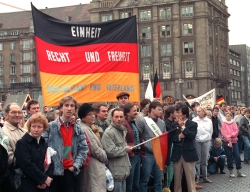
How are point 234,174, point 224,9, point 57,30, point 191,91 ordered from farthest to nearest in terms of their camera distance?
point 224,9
point 191,91
point 234,174
point 57,30

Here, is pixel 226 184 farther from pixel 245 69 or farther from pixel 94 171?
A: pixel 245 69

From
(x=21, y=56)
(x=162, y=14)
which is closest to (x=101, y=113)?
(x=162, y=14)

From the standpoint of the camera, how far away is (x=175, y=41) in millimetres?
69500

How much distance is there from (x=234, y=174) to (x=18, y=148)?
868 cm

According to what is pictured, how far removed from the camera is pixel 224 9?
80562 millimetres

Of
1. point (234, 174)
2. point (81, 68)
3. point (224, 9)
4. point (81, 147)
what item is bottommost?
point (234, 174)

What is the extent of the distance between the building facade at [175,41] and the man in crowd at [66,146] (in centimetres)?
6075

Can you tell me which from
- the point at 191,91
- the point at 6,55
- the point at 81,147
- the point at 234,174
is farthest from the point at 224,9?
the point at 81,147

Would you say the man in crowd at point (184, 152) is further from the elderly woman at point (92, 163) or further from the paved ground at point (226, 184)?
the elderly woman at point (92, 163)

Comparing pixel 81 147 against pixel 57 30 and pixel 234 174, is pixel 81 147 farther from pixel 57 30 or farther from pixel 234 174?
pixel 234 174

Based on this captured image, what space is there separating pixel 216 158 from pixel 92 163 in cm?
724

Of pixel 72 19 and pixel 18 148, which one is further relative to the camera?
pixel 72 19

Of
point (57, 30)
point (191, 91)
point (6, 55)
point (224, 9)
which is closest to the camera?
point (57, 30)

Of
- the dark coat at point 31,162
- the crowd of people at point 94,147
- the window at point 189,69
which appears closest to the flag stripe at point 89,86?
the crowd of people at point 94,147
